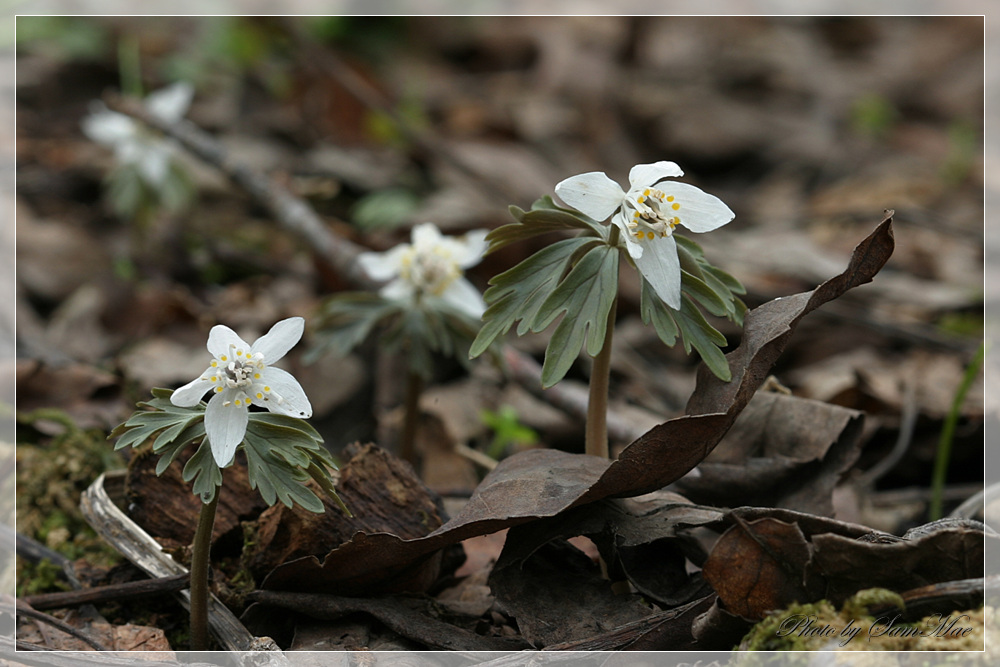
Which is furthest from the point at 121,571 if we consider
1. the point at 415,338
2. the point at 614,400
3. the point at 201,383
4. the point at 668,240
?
the point at 614,400

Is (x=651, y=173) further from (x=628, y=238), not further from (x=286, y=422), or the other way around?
(x=286, y=422)

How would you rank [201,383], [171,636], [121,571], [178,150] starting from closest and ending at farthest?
[201,383] < [171,636] < [121,571] < [178,150]

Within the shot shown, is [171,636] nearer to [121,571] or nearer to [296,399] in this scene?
[121,571]

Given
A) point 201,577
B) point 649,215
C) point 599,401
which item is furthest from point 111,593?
point 649,215

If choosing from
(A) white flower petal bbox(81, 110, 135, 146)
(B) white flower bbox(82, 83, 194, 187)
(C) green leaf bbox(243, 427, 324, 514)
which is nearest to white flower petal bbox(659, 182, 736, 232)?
(C) green leaf bbox(243, 427, 324, 514)

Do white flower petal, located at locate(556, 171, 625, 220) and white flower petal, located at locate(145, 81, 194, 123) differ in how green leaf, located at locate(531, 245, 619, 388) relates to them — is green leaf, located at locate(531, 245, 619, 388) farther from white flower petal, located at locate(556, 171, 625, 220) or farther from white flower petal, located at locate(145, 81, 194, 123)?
white flower petal, located at locate(145, 81, 194, 123)

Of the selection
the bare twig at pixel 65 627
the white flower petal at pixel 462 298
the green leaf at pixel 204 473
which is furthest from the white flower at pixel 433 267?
the bare twig at pixel 65 627
